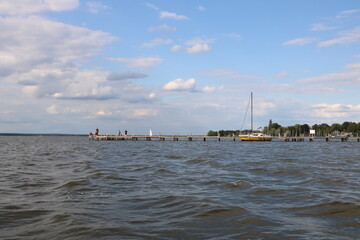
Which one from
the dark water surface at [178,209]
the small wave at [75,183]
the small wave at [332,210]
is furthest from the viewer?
the small wave at [75,183]

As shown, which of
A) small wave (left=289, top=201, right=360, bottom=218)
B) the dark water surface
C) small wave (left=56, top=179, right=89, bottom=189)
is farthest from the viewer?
small wave (left=56, top=179, right=89, bottom=189)

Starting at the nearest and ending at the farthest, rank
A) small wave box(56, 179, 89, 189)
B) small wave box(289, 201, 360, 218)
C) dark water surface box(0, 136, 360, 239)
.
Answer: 1. dark water surface box(0, 136, 360, 239)
2. small wave box(289, 201, 360, 218)
3. small wave box(56, 179, 89, 189)

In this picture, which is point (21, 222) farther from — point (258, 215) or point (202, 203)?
point (258, 215)

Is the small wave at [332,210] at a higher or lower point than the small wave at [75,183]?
higher

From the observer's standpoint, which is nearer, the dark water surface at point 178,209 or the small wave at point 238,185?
the dark water surface at point 178,209

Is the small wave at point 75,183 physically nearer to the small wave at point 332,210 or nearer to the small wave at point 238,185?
the small wave at point 238,185

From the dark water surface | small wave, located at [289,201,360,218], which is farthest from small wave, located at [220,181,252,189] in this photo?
small wave, located at [289,201,360,218]

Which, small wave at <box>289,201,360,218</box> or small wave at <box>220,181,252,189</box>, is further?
small wave at <box>220,181,252,189</box>

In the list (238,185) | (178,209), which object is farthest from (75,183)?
(238,185)

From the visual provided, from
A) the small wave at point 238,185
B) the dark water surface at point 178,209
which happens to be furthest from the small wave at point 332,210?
the small wave at point 238,185

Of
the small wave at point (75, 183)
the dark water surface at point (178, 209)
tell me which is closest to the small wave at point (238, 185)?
the dark water surface at point (178, 209)

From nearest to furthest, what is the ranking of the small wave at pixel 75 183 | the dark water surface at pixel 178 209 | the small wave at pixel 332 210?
the dark water surface at pixel 178 209 < the small wave at pixel 332 210 < the small wave at pixel 75 183

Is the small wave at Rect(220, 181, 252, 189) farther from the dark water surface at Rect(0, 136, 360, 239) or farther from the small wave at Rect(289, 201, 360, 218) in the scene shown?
the small wave at Rect(289, 201, 360, 218)

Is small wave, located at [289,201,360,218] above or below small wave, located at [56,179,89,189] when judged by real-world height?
above
